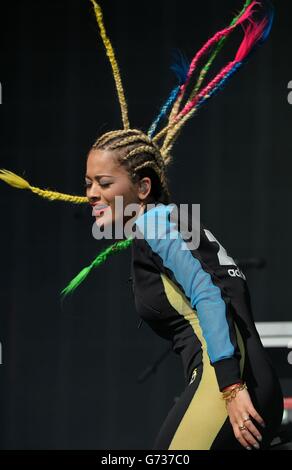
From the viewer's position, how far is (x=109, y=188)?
312cm

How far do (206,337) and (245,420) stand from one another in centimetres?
24

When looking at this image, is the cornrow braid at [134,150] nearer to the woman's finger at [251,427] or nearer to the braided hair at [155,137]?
the braided hair at [155,137]

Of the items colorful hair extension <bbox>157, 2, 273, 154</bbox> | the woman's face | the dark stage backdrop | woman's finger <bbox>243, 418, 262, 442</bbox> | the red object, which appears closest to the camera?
woman's finger <bbox>243, 418, 262, 442</bbox>

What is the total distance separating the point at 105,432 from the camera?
6371mm

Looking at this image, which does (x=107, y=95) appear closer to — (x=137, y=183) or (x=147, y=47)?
(x=147, y=47)

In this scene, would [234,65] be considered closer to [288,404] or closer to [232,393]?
[232,393]

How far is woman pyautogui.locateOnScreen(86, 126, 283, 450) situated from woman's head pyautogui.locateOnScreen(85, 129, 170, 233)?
122mm

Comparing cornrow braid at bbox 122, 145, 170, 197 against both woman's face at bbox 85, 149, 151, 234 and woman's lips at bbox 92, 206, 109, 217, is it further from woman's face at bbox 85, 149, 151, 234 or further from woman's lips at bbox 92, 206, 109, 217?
woman's lips at bbox 92, 206, 109, 217

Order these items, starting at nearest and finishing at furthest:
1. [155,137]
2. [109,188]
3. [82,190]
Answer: [109,188], [155,137], [82,190]

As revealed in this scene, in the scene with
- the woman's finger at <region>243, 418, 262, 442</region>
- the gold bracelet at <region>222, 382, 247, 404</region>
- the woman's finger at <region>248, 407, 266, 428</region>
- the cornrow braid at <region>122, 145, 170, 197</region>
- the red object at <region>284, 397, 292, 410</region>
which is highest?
the cornrow braid at <region>122, 145, 170, 197</region>

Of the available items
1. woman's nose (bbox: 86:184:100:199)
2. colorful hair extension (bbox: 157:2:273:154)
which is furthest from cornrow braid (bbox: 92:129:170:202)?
colorful hair extension (bbox: 157:2:273:154)

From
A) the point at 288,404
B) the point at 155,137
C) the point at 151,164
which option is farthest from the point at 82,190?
the point at 151,164

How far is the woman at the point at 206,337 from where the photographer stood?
8.77ft

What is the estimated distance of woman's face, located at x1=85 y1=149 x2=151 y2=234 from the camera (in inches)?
123
